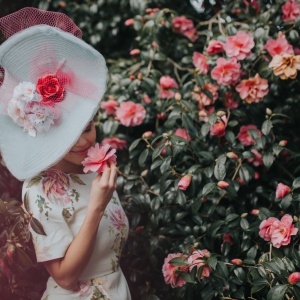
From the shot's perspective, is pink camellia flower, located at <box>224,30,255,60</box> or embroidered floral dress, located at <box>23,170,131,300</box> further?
pink camellia flower, located at <box>224,30,255,60</box>

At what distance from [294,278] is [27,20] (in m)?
1.06

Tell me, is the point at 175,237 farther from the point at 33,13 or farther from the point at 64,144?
the point at 33,13

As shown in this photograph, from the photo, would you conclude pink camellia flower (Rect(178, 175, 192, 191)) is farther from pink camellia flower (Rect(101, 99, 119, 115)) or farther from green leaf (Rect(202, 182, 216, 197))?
pink camellia flower (Rect(101, 99, 119, 115))

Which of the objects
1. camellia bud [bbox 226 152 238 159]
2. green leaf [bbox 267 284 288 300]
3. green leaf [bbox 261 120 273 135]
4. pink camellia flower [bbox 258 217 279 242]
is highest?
green leaf [bbox 261 120 273 135]

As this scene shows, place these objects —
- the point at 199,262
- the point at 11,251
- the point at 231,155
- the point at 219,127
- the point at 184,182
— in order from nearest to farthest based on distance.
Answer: the point at 11,251, the point at 199,262, the point at 184,182, the point at 231,155, the point at 219,127

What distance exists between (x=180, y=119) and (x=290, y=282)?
88cm

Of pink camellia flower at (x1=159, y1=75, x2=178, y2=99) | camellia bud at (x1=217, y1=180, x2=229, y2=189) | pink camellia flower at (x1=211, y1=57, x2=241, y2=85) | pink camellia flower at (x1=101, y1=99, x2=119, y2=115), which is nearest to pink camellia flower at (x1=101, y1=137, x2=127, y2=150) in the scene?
pink camellia flower at (x1=101, y1=99, x2=119, y2=115)

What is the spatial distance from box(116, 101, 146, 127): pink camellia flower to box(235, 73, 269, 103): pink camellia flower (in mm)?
409

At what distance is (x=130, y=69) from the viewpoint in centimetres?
264

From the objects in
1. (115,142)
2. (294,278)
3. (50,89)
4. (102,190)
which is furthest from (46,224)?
(115,142)

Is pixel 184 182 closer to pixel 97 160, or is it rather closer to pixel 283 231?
pixel 283 231

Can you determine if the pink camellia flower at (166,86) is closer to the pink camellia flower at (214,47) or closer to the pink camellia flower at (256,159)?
the pink camellia flower at (214,47)

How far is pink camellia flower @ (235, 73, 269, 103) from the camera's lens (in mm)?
2209

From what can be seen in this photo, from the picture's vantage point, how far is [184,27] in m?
2.60
